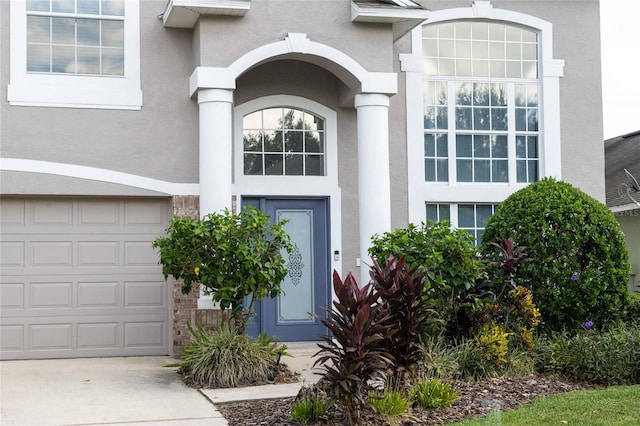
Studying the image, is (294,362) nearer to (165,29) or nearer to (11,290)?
(11,290)

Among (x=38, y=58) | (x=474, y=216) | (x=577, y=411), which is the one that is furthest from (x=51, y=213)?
(x=577, y=411)

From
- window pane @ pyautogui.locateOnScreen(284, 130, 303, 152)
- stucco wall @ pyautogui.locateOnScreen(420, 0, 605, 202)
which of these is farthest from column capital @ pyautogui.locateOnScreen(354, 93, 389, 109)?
stucco wall @ pyautogui.locateOnScreen(420, 0, 605, 202)

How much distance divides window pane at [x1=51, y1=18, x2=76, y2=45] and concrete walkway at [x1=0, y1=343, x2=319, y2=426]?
15.2 feet

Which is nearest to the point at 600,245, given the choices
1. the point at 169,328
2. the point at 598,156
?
the point at 598,156

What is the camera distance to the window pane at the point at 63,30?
12281 mm

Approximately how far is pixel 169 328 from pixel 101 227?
70.8 inches

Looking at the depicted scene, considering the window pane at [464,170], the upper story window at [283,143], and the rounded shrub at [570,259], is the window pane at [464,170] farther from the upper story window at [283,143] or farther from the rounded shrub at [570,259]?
the rounded shrub at [570,259]

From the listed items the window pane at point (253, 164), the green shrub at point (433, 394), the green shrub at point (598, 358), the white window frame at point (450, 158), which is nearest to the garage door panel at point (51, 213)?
the window pane at point (253, 164)

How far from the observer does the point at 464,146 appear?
13891 mm

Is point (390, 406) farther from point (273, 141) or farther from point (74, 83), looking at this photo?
point (74, 83)

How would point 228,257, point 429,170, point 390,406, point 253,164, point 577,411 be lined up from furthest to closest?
point 429,170
point 253,164
point 228,257
point 577,411
point 390,406

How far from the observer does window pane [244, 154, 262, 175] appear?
1312 cm

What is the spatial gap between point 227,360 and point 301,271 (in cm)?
360

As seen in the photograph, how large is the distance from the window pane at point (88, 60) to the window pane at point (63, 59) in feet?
0.32
